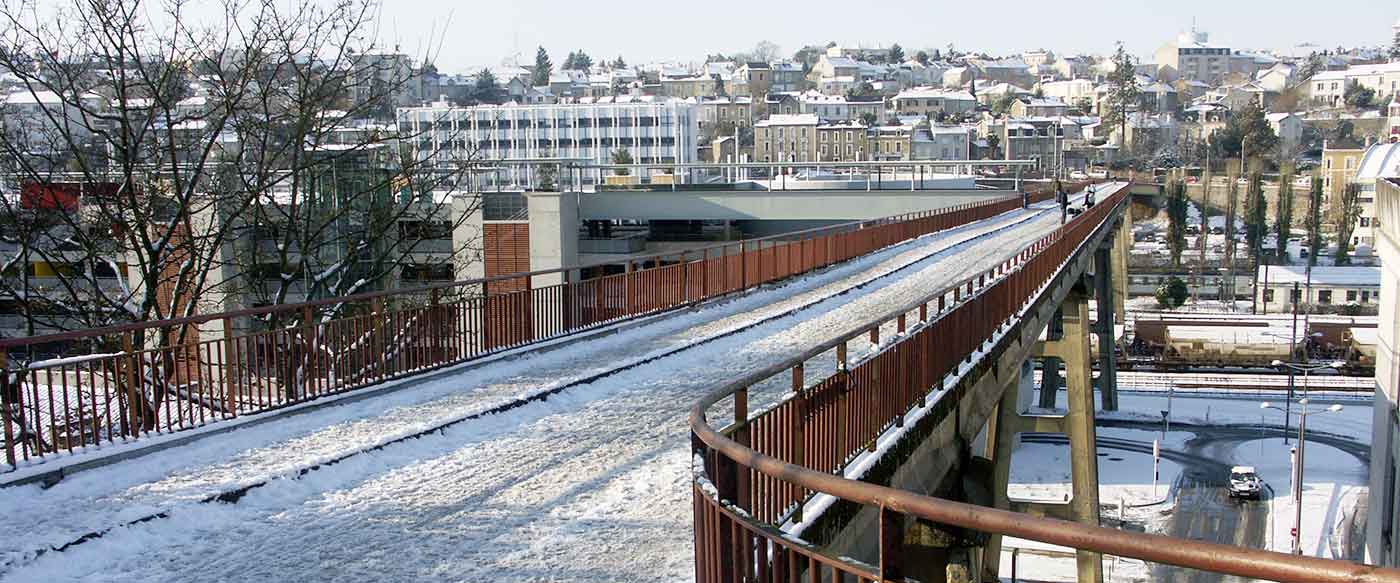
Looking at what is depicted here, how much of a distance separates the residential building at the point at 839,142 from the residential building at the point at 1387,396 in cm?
11866

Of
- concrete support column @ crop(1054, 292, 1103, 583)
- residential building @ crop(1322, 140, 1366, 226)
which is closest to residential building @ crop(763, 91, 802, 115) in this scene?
residential building @ crop(1322, 140, 1366, 226)

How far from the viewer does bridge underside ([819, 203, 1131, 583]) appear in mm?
7258

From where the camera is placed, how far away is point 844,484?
3754 mm

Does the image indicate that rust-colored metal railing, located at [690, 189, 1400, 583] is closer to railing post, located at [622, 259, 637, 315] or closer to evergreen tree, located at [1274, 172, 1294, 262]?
railing post, located at [622, 259, 637, 315]

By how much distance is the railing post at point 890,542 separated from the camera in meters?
3.64

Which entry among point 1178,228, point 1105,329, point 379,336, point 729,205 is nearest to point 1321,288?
point 1178,228

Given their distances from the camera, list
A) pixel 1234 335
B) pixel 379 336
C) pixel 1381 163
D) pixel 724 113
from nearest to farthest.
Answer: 1. pixel 379 336
2. pixel 1381 163
3. pixel 1234 335
4. pixel 724 113

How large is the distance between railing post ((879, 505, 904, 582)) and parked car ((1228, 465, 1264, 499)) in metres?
35.7

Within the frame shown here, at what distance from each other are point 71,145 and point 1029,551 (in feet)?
77.9

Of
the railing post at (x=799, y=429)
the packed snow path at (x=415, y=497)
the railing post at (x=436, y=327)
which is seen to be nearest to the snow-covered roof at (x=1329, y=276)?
the railing post at (x=436, y=327)

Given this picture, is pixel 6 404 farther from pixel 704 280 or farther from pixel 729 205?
pixel 729 205

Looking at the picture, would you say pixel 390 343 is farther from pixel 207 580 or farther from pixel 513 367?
pixel 207 580

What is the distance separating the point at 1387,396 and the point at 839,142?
121 m

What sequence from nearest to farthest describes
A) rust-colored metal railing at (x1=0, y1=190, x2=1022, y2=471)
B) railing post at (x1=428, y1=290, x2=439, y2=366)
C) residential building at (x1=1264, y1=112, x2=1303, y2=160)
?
rust-colored metal railing at (x1=0, y1=190, x2=1022, y2=471) → railing post at (x1=428, y1=290, x2=439, y2=366) → residential building at (x1=1264, y1=112, x2=1303, y2=160)
